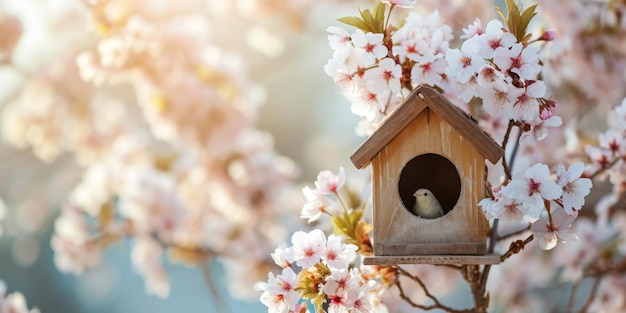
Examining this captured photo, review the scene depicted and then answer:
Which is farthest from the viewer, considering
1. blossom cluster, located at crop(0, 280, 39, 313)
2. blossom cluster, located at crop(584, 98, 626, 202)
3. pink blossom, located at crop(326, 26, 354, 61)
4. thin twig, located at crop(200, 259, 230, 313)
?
Result: thin twig, located at crop(200, 259, 230, 313)

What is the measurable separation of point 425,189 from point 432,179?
4.3 inches

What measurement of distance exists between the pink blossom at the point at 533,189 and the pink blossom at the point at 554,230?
7 cm

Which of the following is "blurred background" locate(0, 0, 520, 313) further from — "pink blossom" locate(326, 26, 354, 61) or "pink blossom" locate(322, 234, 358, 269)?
"pink blossom" locate(322, 234, 358, 269)

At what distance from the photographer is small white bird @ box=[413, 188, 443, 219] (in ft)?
4.39

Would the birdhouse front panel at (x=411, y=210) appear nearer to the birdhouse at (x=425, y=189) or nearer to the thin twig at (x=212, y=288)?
the birdhouse at (x=425, y=189)

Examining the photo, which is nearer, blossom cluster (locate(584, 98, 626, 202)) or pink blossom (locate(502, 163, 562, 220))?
pink blossom (locate(502, 163, 562, 220))

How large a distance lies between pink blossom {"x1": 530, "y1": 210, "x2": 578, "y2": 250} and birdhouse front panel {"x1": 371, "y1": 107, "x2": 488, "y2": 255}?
8 cm

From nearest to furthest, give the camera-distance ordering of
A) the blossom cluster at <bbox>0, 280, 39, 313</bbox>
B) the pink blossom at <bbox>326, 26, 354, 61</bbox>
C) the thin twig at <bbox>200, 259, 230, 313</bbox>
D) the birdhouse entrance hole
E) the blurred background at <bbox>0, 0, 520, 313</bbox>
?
the pink blossom at <bbox>326, 26, 354, 61</bbox> → the birdhouse entrance hole → the blossom cluster at <bbox>0, 280, 39, 313</bbox> → the thin twig at <bbox>200, 259, 230, 313</bbox> → the blurred background at <bbox>0, 0, 520, 313</bbox>

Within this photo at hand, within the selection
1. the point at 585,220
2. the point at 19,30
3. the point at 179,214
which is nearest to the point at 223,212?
the point at 179,214

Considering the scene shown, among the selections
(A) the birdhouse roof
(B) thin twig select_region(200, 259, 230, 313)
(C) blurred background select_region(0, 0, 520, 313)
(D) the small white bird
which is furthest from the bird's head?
(B) thin twig select_region(200, 259, 230, 313)

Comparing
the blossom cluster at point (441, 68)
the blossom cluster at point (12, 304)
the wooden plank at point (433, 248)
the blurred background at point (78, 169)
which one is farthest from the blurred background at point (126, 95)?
the wooden plank at point (433, 248)

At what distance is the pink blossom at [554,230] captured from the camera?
126 centimetres

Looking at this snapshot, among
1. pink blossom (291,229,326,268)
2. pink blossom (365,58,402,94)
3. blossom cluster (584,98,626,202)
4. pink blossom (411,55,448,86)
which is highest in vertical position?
blossom cluster (584,98,626,202)

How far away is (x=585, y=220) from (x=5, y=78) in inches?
98.4
